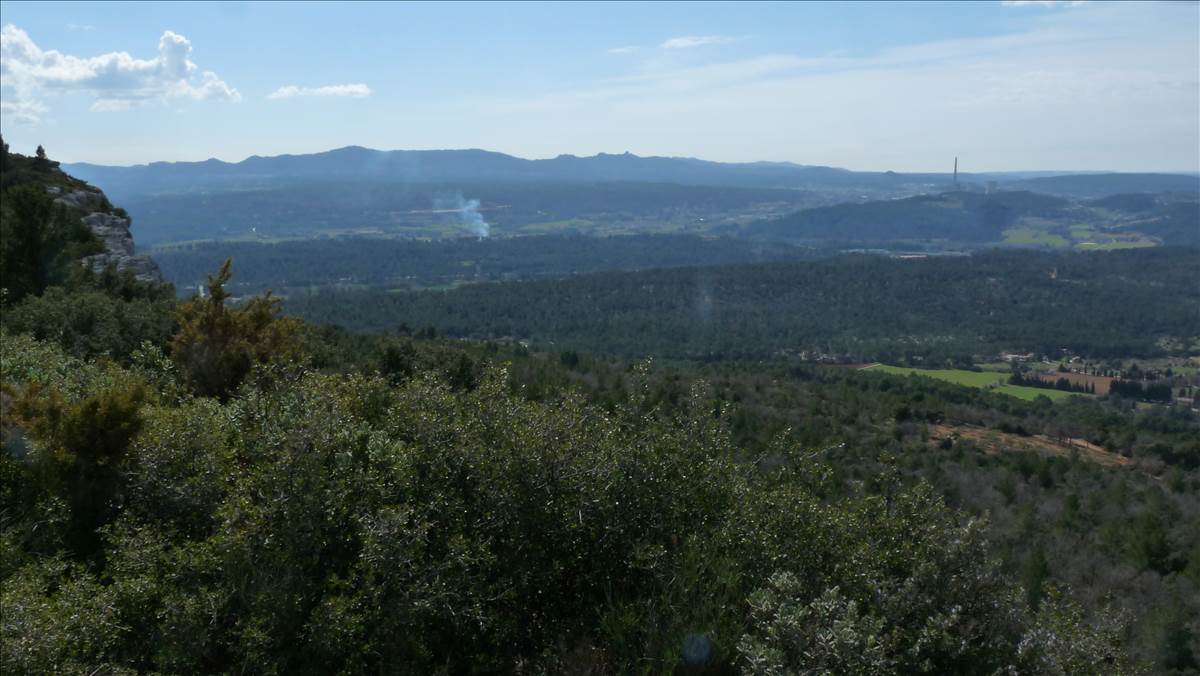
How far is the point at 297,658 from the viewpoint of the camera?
5.49 metres

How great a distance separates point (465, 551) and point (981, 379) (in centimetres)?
6120

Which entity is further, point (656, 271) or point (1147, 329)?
point (656, 271)

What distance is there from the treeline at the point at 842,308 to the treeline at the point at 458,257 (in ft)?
36.7

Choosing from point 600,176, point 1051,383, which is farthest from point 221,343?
point 600,176

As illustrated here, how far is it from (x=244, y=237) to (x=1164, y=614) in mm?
114289

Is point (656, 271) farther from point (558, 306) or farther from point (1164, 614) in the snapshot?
point (1164, 614)

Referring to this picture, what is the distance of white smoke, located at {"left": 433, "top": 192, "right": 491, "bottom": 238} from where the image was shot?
125812 millimetres

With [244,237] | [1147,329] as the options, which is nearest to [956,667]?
[1147,329]

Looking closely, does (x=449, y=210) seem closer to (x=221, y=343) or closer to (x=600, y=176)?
(x=600, y=176)

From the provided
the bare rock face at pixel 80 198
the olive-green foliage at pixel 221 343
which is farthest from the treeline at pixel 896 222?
the olive-green foliage at pixel 221 343

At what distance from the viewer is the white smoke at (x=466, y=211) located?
12581 centimetres

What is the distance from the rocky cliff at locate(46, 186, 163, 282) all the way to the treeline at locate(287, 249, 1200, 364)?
3044 cm

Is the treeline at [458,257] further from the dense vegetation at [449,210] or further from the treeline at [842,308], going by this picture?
the treeline at [842,308]

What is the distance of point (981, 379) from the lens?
197 ft
